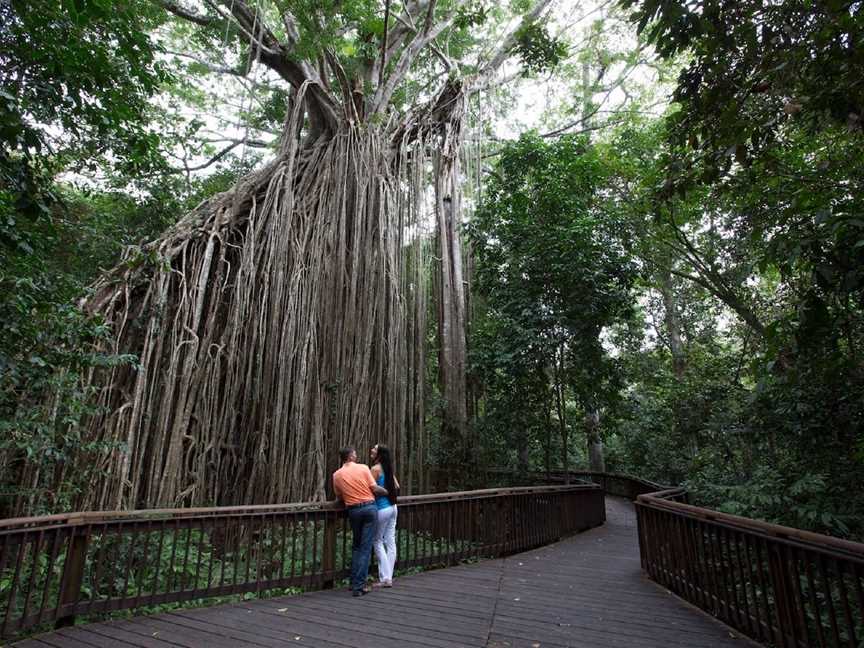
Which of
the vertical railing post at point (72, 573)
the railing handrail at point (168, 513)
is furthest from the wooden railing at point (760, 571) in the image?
the vertical railing post at point (72, 573)

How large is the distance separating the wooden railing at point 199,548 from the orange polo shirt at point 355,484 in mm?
209

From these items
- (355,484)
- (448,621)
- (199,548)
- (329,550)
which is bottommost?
(448,621)

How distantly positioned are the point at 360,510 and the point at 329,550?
1.50 feet

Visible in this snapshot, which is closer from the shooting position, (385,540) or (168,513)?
(168,513)

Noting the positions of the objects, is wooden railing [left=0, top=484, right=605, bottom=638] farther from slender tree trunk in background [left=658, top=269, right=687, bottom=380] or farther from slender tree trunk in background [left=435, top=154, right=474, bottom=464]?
slender tree trunk in background [left=658, top=269, right=687, bottom=380]

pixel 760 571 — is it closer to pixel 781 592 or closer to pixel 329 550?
pixel 781 592

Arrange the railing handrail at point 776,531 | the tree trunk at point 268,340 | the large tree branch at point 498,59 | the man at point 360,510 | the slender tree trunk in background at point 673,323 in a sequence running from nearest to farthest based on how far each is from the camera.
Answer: the railing handrail at point 776,531
the man at point 360,510
the tree trunk at point 268,340
the large tree branch at point 498,59
the slender tree trunk in background at point 673,323

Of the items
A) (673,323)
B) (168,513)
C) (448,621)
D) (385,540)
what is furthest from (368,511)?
(673,323)

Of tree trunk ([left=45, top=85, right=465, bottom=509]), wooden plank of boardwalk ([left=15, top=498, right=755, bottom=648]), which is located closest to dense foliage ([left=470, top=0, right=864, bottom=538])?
wooden plank of boardwalk ([left=15, top=498, right=755, bottom=648])

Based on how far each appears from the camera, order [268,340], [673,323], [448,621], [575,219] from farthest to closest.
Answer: [673,323] < [575,219] < [268,340] < [448,621]

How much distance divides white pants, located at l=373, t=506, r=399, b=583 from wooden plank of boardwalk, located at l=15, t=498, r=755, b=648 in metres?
0.16

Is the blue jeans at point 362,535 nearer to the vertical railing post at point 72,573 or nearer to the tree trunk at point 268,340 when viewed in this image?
the tree trunk at point 268,340

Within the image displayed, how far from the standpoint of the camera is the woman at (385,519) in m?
3.75

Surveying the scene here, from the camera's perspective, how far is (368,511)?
365cm
